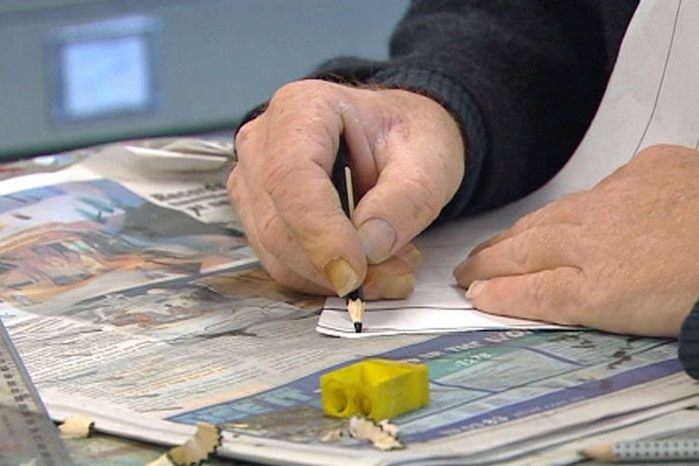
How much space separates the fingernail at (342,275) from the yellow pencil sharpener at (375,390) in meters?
0.12

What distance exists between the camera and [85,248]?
3.05 feet

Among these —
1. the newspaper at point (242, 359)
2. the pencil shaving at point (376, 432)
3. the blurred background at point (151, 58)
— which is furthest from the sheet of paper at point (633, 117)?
the blurred background at point (151, 58)

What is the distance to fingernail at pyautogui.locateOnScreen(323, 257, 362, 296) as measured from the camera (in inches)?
29.1

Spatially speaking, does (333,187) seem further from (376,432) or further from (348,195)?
(376,432)

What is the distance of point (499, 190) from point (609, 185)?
0.60 feet

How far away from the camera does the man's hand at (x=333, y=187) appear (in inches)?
29.6

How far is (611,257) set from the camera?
723 mm

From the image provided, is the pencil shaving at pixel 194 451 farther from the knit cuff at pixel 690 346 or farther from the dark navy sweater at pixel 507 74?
the dark navy sweater at pixel 507 74

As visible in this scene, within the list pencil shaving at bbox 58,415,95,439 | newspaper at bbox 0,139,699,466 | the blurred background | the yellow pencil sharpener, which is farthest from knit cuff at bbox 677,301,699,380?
the blurred background

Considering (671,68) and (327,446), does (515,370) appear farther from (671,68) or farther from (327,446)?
(671,68)

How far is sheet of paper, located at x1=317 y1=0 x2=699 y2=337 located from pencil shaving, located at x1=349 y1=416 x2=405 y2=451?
22cm

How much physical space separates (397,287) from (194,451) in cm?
23

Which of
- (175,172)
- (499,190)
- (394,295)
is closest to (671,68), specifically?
(499,190)

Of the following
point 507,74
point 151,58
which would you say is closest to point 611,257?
point 507,74
